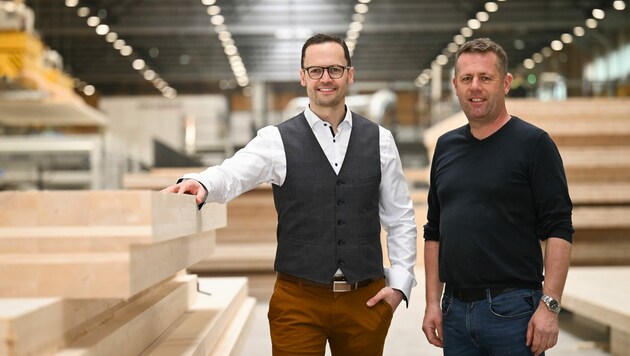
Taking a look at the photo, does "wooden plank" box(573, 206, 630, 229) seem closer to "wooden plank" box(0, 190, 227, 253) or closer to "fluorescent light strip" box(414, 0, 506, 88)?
"wooden plank" box(0, 190, 227, 253)

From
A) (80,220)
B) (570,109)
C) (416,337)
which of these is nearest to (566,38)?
(570,109)

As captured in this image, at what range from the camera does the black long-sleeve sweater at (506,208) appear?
2.22 m

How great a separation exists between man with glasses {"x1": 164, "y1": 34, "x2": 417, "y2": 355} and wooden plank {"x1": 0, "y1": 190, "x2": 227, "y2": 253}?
0.42 m

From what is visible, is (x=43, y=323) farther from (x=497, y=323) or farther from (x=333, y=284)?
(x=497, y=323)

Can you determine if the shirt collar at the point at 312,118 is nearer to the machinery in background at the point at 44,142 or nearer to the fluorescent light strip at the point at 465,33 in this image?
the machinery in background at the point at 44,142

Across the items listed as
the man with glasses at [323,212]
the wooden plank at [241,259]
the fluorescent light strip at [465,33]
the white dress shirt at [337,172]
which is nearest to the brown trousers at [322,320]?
the man with glasses at [323,212]

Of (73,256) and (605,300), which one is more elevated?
(73,256)

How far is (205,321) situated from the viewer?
12.0 feet

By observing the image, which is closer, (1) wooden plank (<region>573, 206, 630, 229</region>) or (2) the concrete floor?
(2) the concrete floor

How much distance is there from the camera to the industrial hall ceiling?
18141 millimetres

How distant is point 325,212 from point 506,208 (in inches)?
21.3

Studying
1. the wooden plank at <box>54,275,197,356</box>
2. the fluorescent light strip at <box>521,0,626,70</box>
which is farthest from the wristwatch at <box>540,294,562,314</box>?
the fluorescent light strip at <box>521,0,626,70</box>

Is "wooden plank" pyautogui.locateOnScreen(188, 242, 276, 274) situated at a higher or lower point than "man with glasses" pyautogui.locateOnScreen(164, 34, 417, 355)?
lower

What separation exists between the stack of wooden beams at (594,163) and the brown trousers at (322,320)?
4.65m
